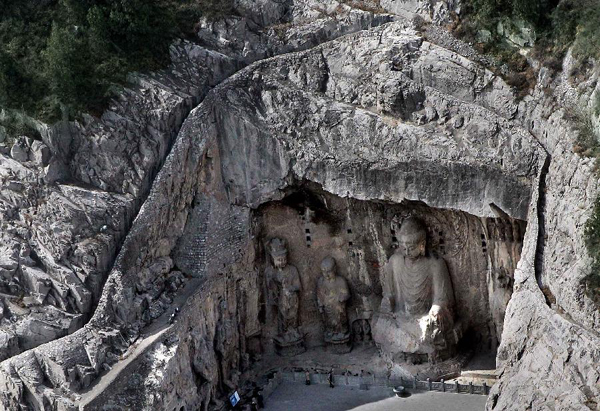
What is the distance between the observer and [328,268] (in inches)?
1569

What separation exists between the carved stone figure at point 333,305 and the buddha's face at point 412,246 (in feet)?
8.31

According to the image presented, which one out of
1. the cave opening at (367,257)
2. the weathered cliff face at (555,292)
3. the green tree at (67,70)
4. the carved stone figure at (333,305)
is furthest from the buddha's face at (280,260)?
the weathered cliff face at (555,292)

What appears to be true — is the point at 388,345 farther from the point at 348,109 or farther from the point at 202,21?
the point at 202,21

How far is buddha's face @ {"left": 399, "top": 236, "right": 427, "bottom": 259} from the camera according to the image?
126ft

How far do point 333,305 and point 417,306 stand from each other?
2795 mm

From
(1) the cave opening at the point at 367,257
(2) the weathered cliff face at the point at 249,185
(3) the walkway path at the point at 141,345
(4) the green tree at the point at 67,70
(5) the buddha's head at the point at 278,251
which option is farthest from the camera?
(5) the buddha's head at the point at 278,251

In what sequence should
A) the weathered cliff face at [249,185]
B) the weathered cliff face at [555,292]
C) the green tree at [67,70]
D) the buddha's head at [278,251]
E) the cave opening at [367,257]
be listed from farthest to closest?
the buddha's head at [278,251]
the green tree at [67,70]
the cave opening at [367,257]
the weathered cliff face at [249,185]
the weathered cliff face at [555,292]

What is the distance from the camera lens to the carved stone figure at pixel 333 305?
40031mm

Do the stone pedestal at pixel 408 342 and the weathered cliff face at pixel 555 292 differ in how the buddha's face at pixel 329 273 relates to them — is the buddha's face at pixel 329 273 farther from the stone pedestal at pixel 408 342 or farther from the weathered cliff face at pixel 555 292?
the weathered cliff face at pixel 555 292

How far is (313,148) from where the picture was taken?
3816 centimetres

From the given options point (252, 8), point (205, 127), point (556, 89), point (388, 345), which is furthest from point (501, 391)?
point (252, 8)

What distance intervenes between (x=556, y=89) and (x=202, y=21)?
455 inches

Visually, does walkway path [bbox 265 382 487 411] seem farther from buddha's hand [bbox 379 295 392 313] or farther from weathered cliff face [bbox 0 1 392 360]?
weathered cliff face [bbox 0 1 392 360]

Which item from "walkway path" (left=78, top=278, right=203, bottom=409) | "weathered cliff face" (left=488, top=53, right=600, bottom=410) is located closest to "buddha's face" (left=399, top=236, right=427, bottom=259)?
"weathered cliff face" (left=488, top=53, right=600, bottom=410)
